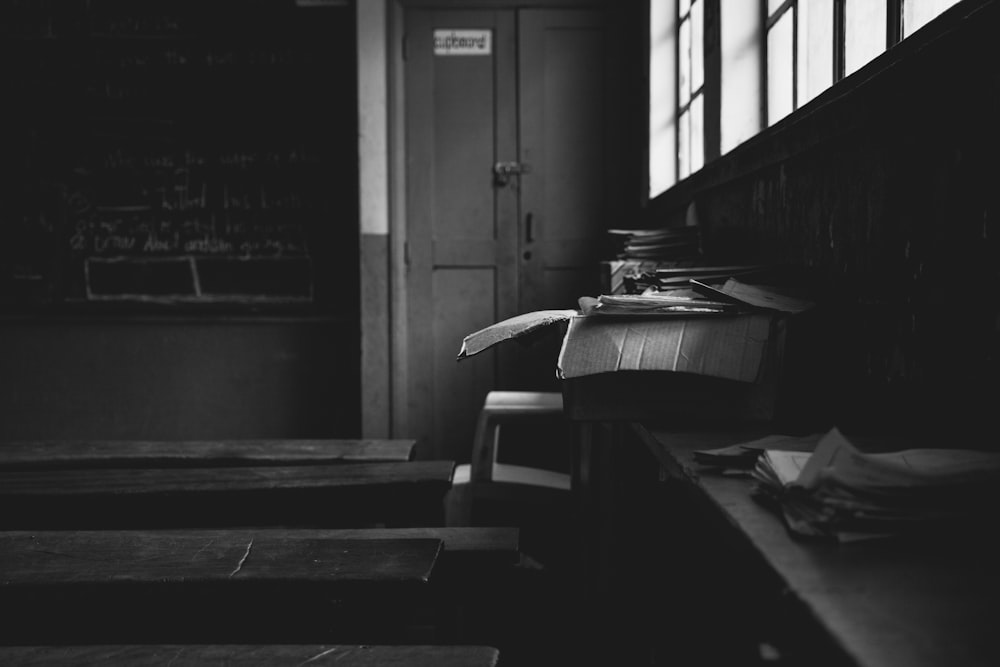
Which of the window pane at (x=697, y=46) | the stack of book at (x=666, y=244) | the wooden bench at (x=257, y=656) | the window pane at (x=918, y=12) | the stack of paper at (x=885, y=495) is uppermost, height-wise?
the window pane at (x=697, y=46)

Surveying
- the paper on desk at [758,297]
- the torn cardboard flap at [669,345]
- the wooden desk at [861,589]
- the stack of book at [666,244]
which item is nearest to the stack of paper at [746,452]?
the wooden desk at [861,589]

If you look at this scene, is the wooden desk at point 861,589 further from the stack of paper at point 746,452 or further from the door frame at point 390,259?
the door frame at point 390,259

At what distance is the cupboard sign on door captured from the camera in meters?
4.00

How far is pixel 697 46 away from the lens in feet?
9.78

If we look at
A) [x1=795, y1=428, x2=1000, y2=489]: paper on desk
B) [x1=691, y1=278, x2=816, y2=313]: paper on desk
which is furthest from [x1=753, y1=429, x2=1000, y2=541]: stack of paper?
[x1=691, y1=278, x2=816, y2=313]: paper on desk

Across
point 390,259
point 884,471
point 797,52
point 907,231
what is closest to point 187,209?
point 390,259

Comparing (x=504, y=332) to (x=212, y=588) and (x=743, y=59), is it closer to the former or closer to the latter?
(x=212, y=588)

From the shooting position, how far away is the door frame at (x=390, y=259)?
3951 mm

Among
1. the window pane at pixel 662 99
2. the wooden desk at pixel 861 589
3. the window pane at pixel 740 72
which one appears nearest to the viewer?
the wooden desk at pixel 861 589

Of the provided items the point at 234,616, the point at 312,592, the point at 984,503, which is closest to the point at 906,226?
the point at 984,503

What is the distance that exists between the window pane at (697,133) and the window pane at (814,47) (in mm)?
889

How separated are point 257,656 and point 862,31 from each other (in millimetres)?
1582

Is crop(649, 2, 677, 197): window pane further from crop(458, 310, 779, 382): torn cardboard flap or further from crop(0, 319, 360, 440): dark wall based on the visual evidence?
crop(458, 310, 779, 382): torn cardboard flap

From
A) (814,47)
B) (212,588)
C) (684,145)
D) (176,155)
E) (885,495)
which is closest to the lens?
(885,495)
